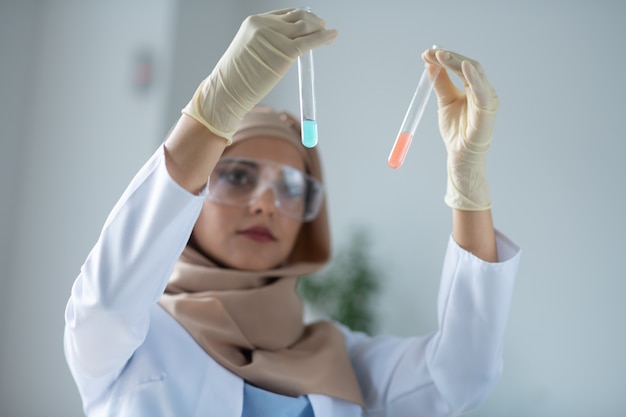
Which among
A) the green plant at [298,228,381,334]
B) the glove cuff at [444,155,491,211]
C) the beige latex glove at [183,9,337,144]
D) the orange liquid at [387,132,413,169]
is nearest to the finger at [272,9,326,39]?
the beige latex glove at [183,9,337,144]

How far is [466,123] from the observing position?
45.8 inches

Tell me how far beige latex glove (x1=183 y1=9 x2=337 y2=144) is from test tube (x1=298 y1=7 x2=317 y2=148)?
51mm

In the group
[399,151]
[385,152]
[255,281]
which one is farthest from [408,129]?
[385,152]

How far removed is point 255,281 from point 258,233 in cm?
12

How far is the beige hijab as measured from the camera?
49.6 inches

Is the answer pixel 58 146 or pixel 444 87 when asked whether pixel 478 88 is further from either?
pixel 58 146

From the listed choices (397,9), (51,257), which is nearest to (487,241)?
(397,9)

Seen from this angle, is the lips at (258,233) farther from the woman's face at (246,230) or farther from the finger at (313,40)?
the finger at (313,40)

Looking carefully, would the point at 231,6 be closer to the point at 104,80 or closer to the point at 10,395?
the point at 104,80

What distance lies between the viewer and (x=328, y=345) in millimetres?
1422

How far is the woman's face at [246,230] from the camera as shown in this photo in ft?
4.62

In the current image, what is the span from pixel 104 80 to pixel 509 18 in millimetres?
1641

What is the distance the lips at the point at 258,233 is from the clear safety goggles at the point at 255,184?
0.06m

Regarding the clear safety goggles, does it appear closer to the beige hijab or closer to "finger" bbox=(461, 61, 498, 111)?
the beige hijab
